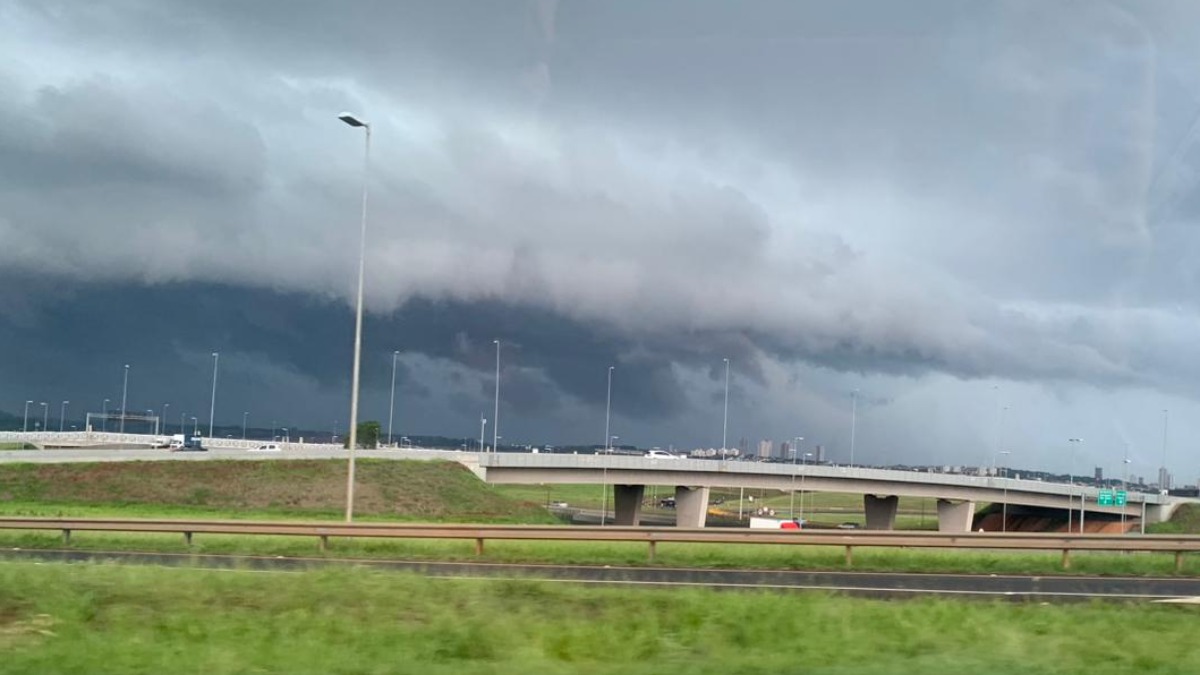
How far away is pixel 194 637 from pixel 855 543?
16221mm

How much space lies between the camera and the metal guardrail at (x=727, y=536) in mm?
23641

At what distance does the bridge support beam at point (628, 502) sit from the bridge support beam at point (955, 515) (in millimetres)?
21509

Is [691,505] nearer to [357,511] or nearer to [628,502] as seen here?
[628,502]

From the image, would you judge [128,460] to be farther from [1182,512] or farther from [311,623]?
[1182,512]

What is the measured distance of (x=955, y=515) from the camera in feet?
263

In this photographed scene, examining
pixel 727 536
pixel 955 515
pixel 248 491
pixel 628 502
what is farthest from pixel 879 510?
pixel 727 536

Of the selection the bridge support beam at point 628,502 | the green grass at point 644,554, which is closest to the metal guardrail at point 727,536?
the green grass at point 644,554

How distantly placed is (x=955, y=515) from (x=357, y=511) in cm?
4763

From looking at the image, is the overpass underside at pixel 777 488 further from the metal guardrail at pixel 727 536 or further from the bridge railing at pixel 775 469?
the metal guardrail at pixel 727 536

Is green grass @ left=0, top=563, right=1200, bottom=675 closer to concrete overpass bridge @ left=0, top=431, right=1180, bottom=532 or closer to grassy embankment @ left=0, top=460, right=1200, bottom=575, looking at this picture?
grassy embankment @ left=0, top=460, right=1200, bottom=575

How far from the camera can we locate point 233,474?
54.4m

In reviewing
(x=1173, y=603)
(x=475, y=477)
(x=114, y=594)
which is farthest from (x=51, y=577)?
(x=475, y=477)

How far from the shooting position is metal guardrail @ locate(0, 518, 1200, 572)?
23.6 m

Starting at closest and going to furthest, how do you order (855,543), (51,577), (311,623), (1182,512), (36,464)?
(311,623), (51,577), (855,543), (36,464), (1182,512)
